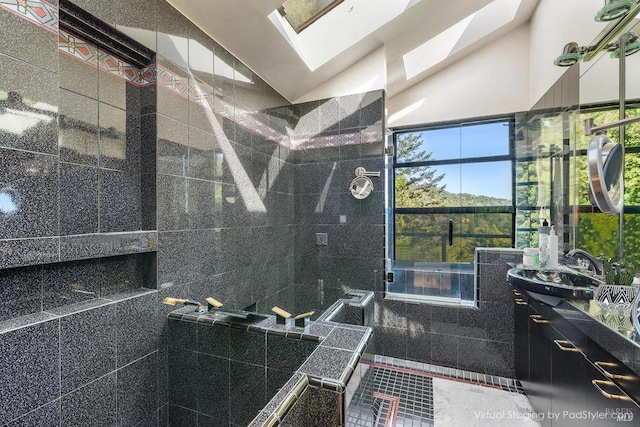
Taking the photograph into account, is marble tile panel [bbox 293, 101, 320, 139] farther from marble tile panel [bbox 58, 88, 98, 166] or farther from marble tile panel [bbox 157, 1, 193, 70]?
marble tile panel [bbox 58, 88, 98, 166]

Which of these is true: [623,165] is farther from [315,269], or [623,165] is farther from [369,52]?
[315,269]

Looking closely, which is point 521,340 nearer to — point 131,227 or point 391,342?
point 391,342

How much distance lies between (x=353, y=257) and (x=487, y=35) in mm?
2721

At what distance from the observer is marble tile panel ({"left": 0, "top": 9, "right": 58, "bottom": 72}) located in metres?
0.99

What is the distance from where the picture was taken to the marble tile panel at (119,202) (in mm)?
1395

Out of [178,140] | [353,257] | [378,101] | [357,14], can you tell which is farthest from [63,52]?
[353,257]

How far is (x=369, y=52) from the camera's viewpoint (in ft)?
8.39

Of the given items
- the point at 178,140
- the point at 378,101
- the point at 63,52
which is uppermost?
the point at 378,101

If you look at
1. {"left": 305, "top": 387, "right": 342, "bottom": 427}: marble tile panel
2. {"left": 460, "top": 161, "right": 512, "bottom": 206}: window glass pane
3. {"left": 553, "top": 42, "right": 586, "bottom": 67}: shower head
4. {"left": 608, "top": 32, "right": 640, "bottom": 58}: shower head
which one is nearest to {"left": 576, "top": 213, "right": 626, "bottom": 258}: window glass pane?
{"left": 608, "top": 32, "right": 640, "bottom": 58}: shower head

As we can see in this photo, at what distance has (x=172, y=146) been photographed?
1.60 meters

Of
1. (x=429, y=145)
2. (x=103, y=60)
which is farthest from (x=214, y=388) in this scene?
(x=429, y=145)

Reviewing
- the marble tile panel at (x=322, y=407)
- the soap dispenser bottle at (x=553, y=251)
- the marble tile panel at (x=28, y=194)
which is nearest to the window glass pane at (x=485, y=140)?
the soap dispenser bottle at (x=553, y=251)

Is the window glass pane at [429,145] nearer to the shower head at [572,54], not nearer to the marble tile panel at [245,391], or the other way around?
the shower head at [572,54]

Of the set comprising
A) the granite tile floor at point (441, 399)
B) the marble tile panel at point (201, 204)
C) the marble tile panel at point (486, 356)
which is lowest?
the granite tile floor at point (441, 399)
